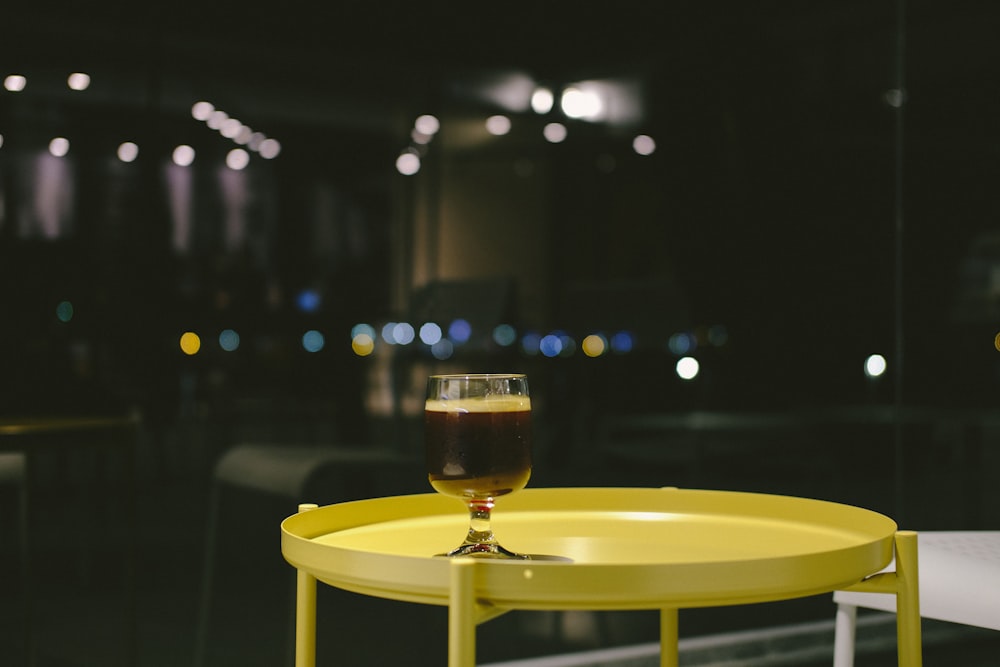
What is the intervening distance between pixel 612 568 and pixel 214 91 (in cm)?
178

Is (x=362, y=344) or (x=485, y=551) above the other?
(x=362, y=344)

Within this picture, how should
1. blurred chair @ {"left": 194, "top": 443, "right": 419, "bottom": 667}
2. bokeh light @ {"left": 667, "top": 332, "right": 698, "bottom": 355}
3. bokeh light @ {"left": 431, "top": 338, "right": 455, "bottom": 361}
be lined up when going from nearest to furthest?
blurred chair @ {"left": 194, "top": 443, "right": 419, "bottom": 667}
bokeh light @ {"left": 431, "top": 338, "right": 455, "bottom": 361}
bokeh light @ {"left": 667, "top": 332, "right": 698, "bottom": 355}

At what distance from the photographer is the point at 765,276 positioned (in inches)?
128

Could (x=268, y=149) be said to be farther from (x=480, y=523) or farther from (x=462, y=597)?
(x=462, y=597)

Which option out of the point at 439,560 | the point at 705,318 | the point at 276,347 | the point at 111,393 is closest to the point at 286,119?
the point at 276,347

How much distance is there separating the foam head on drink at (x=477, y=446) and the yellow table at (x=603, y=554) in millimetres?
88

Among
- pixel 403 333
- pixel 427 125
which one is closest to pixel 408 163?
pixel 427 125

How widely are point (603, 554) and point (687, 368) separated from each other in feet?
6.21

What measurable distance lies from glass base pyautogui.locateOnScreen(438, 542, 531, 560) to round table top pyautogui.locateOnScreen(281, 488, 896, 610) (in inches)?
1.1

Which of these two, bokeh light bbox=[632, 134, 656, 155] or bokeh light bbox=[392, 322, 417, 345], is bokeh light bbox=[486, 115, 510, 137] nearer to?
bokeh light bbox=[632, 134, 656, 155]

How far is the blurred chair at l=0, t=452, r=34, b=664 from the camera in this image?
7.11 feet

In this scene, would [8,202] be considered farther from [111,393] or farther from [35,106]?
[111,393]

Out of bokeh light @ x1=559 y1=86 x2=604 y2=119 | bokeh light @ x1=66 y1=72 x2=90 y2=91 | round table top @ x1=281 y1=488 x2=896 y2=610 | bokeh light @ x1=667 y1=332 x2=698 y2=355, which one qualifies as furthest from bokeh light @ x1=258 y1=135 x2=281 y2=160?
round table top @ x1=281 y1=488 x2=896 y2=610

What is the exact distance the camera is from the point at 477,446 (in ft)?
3.99
